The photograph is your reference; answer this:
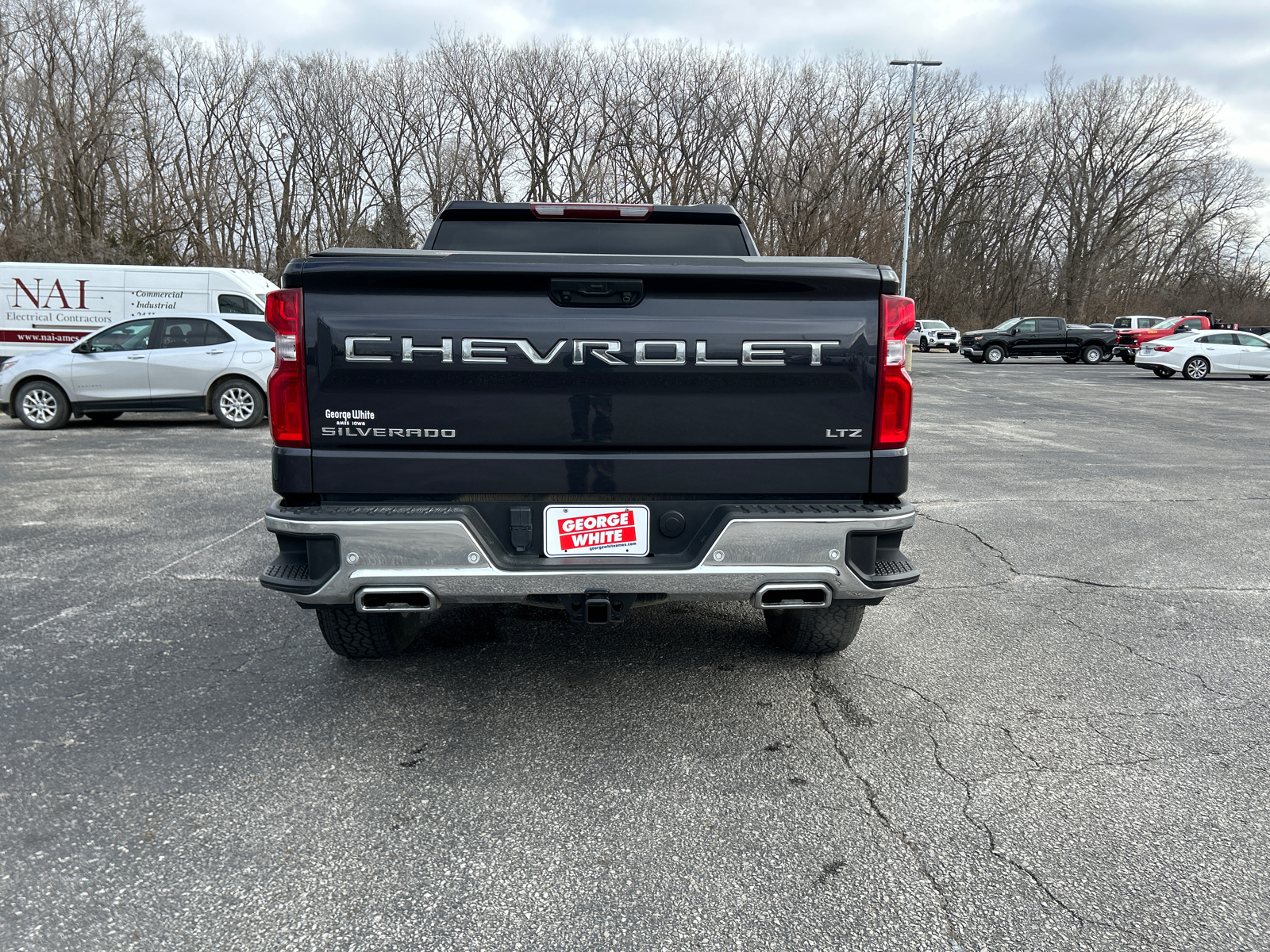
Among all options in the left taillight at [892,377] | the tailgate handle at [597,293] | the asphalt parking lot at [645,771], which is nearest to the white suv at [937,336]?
the asphalt parking lot at [645,771]

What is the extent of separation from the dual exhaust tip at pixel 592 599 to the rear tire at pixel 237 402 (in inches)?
416

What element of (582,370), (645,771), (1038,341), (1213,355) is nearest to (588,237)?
(582,370)

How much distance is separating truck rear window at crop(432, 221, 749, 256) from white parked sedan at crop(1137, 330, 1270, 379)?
26.8m

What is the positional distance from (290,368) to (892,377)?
204 centimetres

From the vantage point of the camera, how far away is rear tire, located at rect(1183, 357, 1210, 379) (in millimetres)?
26188

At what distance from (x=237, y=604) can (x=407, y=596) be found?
2271 millimetres

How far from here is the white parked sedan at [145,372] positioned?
1221cm

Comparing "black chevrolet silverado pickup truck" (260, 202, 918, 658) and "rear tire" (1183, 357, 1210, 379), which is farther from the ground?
"black chevrolet silverado pickup truck" (260, 202, 918, 658)

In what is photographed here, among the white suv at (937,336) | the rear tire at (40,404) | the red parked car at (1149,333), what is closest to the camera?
the rear tire at (40,404)

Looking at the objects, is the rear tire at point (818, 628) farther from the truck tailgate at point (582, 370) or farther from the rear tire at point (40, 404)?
the rear tire at point (40, 404)

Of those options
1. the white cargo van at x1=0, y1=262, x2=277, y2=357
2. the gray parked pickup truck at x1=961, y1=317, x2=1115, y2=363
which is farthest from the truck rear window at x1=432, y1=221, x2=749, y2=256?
the gray parked pickup truck at x1=961, y1=317, x2=1115, y2=363

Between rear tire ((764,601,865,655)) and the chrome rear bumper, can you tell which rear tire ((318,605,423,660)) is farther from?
rear tire ((764,601,865,655))

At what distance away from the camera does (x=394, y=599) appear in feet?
9.90

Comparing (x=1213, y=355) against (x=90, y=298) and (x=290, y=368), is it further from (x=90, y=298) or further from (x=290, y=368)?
(x=290, y=368)
